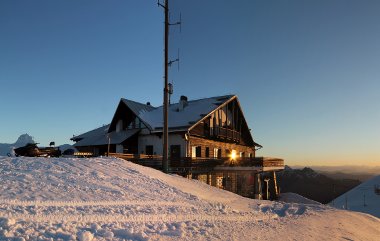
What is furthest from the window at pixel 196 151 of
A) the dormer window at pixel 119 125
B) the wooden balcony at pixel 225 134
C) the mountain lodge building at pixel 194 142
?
the dormer window at pixel 119 125

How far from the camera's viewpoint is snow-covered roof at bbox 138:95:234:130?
101ft

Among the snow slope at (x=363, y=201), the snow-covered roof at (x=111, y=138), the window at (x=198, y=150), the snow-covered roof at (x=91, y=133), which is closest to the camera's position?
the snow-covered roof at (x=111, y=138)

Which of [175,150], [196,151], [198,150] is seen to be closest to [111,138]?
[175,150]

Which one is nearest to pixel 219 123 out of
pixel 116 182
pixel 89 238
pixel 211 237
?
pixel 116 182

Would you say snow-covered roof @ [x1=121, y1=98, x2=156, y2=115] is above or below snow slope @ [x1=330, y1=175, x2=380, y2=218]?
above

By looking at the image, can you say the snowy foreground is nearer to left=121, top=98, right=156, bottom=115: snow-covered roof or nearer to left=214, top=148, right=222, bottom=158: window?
left=121, top=98, right=156, bottom=115: snow-covered roof

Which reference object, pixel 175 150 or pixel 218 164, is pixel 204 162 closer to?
pixel 218 164

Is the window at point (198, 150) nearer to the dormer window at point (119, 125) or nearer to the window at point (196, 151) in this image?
the window at point (196, 151)

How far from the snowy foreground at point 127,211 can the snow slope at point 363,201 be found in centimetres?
3016

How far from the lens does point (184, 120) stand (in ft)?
103

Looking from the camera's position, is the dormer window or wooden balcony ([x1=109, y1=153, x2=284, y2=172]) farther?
the dormer window

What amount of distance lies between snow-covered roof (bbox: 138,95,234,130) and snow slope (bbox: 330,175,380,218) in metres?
22.5

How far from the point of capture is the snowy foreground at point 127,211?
8.29 meters

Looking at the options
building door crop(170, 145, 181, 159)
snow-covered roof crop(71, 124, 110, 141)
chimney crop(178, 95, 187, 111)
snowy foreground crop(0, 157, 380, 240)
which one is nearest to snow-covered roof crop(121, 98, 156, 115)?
chimney crop(178, 95, 187, 111)
